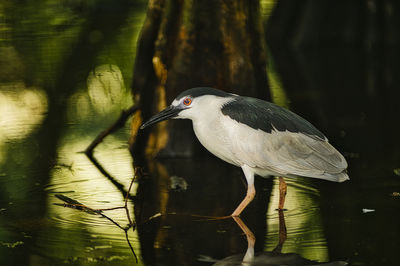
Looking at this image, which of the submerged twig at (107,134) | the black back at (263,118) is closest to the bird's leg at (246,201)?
the black back at (263,118)

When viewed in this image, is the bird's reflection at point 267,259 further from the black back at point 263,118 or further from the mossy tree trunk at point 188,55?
the mossy tree trunk at point 188,55

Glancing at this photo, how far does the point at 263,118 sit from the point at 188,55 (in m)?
2.57

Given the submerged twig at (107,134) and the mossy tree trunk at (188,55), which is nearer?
the submerged twig at (107,134)

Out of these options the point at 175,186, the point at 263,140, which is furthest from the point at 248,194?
the point at 175,186

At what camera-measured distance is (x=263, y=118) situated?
21.4ft

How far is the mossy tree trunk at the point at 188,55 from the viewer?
29.0 ft

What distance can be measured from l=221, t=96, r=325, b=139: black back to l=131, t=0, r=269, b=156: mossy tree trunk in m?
2.34

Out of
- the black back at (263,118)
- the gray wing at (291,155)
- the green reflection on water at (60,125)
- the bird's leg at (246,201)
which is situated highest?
the black back at (263,118)

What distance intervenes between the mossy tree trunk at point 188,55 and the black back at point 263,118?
2.34m

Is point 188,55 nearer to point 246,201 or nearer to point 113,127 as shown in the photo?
point 113,127

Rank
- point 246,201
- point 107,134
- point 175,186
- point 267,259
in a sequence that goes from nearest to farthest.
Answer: point 267,259, point 246,201, point 175,186, point 107,134

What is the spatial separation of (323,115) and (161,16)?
3.29 m

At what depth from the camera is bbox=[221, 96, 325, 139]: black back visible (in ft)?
21.3

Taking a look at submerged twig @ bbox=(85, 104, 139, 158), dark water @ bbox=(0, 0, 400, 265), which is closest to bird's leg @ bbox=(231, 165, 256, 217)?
dark water @ bbox=(0, 0, 400, 265)
